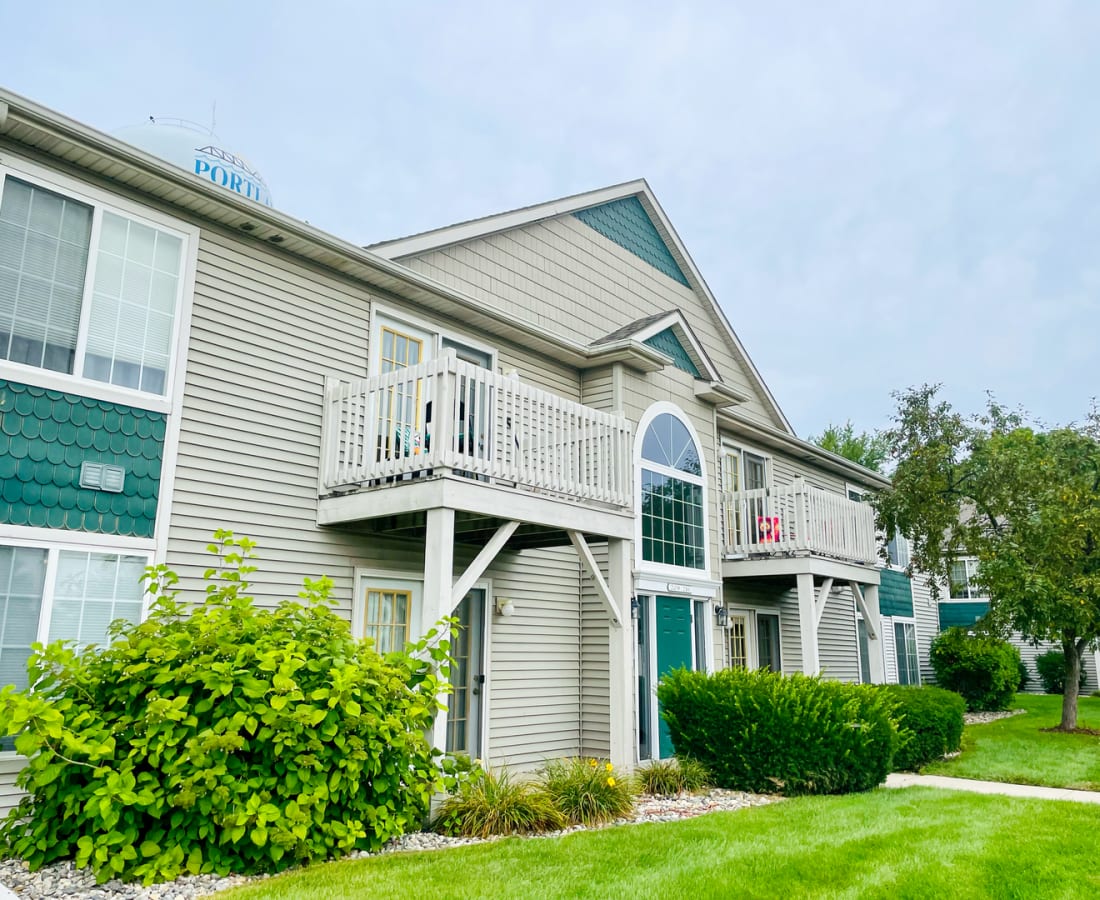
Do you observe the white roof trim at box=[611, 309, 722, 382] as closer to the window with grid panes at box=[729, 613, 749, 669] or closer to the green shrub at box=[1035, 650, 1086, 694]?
the window with grid panes at box=[729, 613, 749, 669]

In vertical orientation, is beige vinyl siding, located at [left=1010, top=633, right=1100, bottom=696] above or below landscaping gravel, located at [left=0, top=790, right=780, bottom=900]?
above

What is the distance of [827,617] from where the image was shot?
1720cm

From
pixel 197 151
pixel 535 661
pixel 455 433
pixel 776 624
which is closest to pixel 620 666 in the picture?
pixel 535 661

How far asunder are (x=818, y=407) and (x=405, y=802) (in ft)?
256

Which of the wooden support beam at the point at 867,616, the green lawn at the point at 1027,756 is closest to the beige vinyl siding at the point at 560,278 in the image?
the wooden support beam at the point at 867,616

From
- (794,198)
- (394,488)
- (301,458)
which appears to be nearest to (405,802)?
(394,488)

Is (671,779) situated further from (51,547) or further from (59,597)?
(51,547)

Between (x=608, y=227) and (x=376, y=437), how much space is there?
7.56 metres

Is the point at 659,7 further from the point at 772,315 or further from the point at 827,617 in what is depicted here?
the point at 772,315

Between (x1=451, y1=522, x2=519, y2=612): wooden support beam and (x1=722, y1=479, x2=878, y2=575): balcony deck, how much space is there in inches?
274

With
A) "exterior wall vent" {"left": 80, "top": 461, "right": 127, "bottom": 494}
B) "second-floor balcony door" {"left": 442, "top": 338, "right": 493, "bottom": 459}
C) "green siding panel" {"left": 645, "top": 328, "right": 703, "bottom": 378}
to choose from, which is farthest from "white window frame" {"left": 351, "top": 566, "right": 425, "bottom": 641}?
"green siding panel" {"left": 645, "top": 328, "right": 703, "bottom": 378}

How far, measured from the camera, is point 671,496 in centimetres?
1173

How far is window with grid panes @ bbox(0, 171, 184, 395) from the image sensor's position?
20.3ft

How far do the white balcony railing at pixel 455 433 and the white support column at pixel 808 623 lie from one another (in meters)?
5.40
